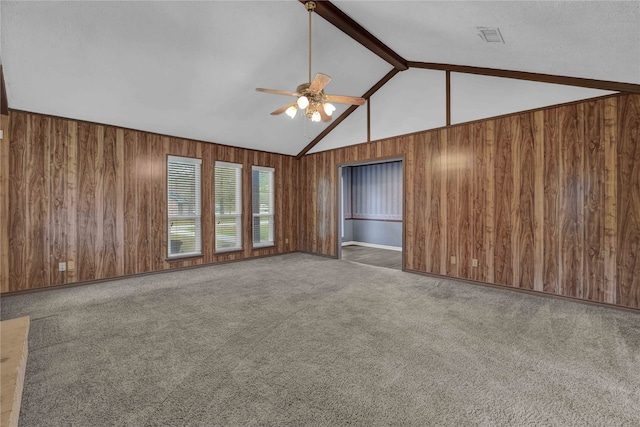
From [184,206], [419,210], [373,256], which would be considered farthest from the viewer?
[373,256]

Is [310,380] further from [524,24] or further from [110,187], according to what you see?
[110,187]

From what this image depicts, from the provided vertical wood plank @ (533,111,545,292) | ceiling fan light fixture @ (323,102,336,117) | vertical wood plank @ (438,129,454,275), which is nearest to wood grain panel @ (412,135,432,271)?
vertical wood plank @ (438,129,454,275)

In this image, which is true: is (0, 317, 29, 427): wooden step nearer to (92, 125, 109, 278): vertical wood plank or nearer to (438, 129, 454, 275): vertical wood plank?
(92, 125, 109, 278): vertical wood plank

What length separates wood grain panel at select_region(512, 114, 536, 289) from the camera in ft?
12.4

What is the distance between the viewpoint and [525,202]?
3838 millimetres

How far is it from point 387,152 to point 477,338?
364 cm

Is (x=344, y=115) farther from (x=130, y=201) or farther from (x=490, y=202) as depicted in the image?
(x=130, y=201)

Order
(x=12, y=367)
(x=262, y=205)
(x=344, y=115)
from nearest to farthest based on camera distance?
(x=12, y=367) < (x=344, y=115) < (x=262, y=205)

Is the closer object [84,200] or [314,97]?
[314,97]

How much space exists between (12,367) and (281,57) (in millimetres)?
4058

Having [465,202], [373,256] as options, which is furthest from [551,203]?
[373,256]

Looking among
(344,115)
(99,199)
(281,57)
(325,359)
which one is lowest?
(325,359)

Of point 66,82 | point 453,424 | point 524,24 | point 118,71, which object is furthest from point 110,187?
point 524,24

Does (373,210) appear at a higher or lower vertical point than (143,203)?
lower
